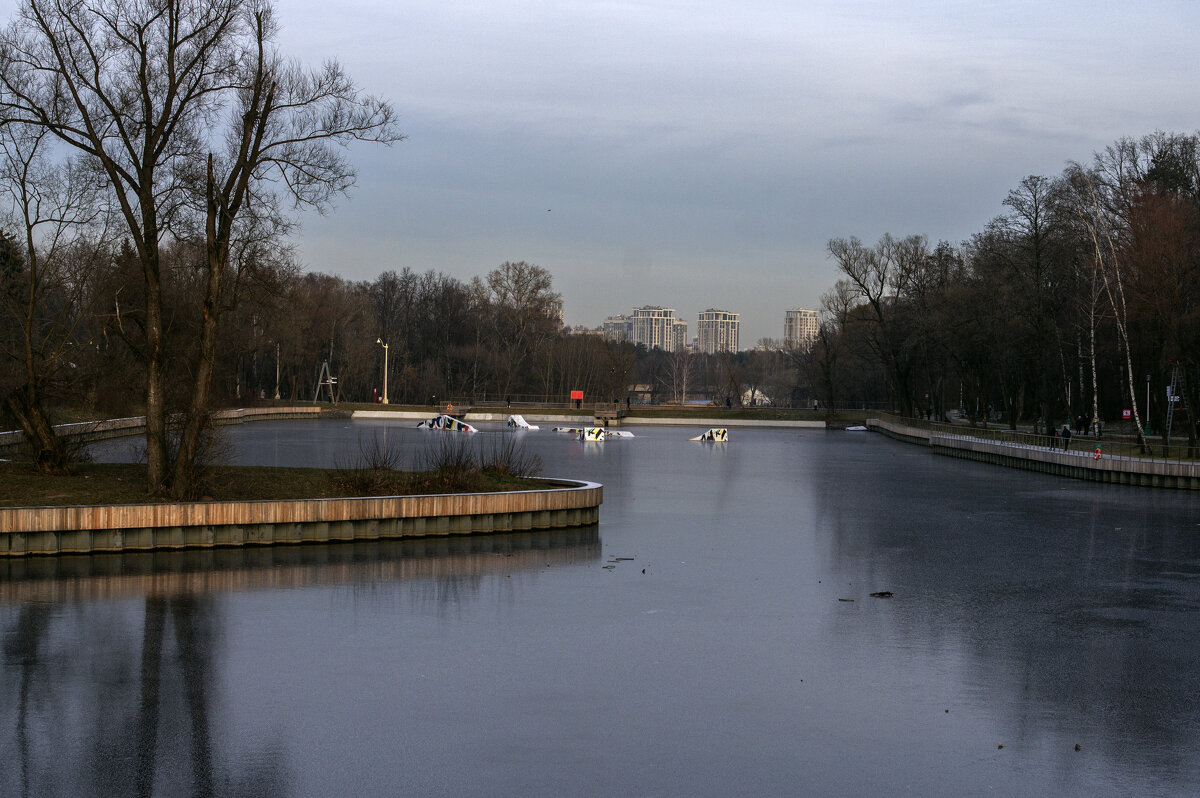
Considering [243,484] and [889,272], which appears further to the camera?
[889,272]

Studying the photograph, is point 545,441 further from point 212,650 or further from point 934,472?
point 212,650

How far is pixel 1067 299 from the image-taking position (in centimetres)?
4956

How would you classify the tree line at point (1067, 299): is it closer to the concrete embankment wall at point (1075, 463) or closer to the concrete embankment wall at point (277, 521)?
the concrete embankment wall at point (1075, 463)

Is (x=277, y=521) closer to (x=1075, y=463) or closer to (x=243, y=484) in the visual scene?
(x=243, y=484)

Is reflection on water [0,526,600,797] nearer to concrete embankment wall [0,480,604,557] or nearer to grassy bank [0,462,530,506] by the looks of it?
concrete embankment wall [0,480,604,557]

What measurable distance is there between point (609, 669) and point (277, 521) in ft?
28.6

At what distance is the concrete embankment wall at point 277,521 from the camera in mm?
15602

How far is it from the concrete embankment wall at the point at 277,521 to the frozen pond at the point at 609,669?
0.58 metres

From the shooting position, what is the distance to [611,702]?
9.09 m

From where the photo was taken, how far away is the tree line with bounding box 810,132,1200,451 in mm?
38125

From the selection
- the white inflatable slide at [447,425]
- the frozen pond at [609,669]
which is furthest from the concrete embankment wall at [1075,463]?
the white inflatable slide at [447,425]

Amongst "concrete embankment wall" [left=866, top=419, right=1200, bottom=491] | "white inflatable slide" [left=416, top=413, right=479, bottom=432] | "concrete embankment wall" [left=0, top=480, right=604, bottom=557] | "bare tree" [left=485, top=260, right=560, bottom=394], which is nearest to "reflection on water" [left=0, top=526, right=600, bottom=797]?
"concrete embankment wall" [left=0, top=480, right=604, bottom=557]

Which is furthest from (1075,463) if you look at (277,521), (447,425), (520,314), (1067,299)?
(520,314)

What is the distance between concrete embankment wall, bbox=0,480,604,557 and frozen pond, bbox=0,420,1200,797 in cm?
58
